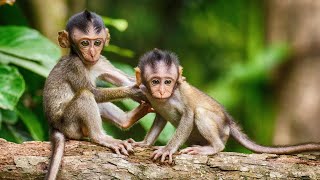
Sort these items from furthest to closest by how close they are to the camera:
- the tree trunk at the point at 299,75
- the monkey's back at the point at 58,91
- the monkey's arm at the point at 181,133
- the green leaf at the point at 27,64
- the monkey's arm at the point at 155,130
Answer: the tree trunk at the point at 299,75 → the green leaf at the point at 27,64 → the monkey's arm at the point at 155,130 → the monkey's back at the point at 58,91 → the monkey's arm at the point at 181,133

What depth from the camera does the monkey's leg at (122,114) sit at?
6.21m

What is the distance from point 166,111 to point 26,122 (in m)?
1.63

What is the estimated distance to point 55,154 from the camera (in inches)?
202

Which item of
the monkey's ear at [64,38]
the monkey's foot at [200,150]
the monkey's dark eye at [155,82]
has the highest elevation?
the monkey's ear at [64,38]

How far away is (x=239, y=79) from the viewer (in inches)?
447

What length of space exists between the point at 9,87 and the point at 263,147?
2.26 m

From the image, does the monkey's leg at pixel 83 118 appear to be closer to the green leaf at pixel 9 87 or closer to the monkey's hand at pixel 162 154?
the monkey's hand at pixel 162 154

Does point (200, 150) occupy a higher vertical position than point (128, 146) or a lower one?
higher

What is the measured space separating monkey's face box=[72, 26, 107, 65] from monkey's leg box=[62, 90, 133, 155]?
1.03 feet

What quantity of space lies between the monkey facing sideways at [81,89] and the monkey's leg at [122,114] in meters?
0.01

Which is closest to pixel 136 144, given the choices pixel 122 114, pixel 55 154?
pixel 122 114

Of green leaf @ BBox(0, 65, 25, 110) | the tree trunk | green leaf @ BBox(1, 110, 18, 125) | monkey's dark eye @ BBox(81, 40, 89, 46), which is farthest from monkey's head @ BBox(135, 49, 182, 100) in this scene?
the tree trunk

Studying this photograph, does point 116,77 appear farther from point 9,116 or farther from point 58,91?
point 9,116

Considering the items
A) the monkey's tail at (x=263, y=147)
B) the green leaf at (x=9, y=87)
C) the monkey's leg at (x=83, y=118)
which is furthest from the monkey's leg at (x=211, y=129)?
the green leaf at (x=9, y=87)
